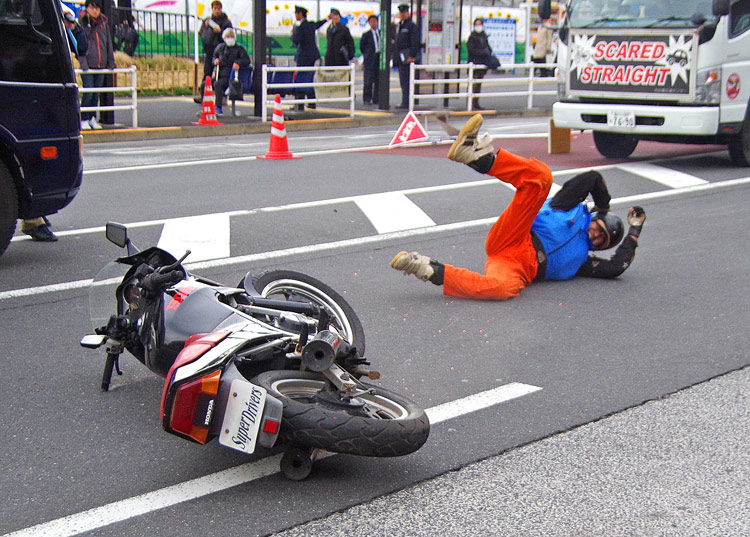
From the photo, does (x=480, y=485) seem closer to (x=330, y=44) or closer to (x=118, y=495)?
(x=118, y=495)

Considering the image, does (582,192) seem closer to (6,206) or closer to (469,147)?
(469,147)

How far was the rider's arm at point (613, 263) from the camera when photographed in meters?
6.85

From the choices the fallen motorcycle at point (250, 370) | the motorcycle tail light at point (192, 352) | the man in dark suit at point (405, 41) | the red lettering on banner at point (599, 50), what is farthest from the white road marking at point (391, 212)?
the man in dark suit at point (405, 41)

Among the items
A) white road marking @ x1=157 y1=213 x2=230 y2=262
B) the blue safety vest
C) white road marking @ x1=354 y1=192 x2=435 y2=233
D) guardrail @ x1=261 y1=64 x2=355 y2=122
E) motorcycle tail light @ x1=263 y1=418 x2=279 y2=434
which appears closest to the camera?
motorcycle tail light @ x1=263 y1=418 x2=279 y2=434

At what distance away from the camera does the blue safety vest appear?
671 centimetres

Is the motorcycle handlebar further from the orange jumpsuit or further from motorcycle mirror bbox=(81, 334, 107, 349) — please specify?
the orange jumpsuit

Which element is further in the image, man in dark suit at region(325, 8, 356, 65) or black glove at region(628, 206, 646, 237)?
man in dark suit at region(325, 8, 356, 65)

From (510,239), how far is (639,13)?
696cm

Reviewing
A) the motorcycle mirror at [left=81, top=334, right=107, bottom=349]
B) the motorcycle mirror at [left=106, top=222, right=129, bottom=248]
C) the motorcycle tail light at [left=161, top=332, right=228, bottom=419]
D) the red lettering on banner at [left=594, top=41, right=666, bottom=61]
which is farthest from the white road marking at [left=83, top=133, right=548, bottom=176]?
the motorcycle tail light at [left=161, top=332, right=228, bottom=419]

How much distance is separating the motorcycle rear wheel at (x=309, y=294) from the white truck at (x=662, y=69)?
8385 mm

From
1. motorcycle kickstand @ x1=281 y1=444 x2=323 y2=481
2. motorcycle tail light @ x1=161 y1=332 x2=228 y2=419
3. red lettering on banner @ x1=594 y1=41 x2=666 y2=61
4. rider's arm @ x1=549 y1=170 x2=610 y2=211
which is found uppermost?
red lettering on banner @ x1=594 y1=41 x2=666 y2=61

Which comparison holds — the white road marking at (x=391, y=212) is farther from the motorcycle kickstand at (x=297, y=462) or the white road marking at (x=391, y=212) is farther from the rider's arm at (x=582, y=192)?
the motorcycle kickstand at (x=297, y=462)

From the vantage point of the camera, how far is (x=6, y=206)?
23.1ft

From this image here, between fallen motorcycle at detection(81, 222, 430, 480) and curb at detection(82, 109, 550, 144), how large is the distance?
37.4 feet
